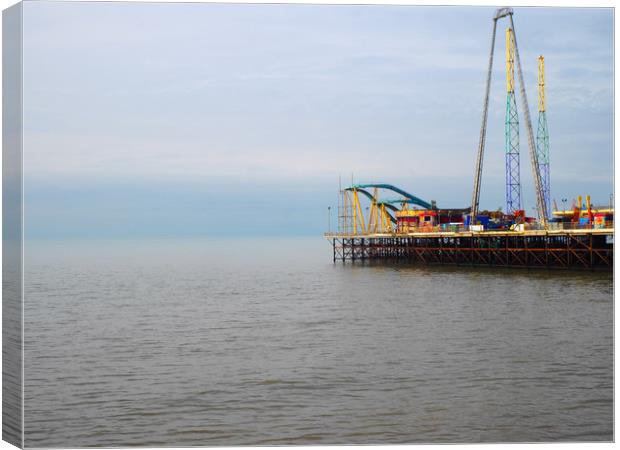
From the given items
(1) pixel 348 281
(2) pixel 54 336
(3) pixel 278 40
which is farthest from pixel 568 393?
(1) pixel 348 281

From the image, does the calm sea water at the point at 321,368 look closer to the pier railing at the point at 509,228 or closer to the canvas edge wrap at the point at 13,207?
the canvas edge wrap at the point at 13,207

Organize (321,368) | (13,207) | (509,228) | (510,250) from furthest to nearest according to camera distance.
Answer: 1. (509,228)
2. (510,250)
3. (321,368)
4. (13,207)

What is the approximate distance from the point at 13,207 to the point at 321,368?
659 cm

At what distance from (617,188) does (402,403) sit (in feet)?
14.6

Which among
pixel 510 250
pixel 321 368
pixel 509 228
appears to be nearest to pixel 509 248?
pixel 510 250

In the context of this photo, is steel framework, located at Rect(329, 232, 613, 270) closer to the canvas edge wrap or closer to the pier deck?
the pier deck

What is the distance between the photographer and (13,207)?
941cm

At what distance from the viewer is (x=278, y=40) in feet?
37.2

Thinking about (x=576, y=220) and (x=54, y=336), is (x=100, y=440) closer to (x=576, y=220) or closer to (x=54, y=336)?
(x=54, y=336)

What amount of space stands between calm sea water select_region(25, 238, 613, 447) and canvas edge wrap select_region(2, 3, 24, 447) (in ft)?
2.52

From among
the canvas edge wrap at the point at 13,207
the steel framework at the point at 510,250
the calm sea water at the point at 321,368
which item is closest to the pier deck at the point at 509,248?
the steel framework at the point at 510,250

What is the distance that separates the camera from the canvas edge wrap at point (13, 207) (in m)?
9.27

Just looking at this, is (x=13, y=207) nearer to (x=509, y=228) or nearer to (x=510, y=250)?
(x=510, y=250)

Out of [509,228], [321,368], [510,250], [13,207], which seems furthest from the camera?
[509,228]
